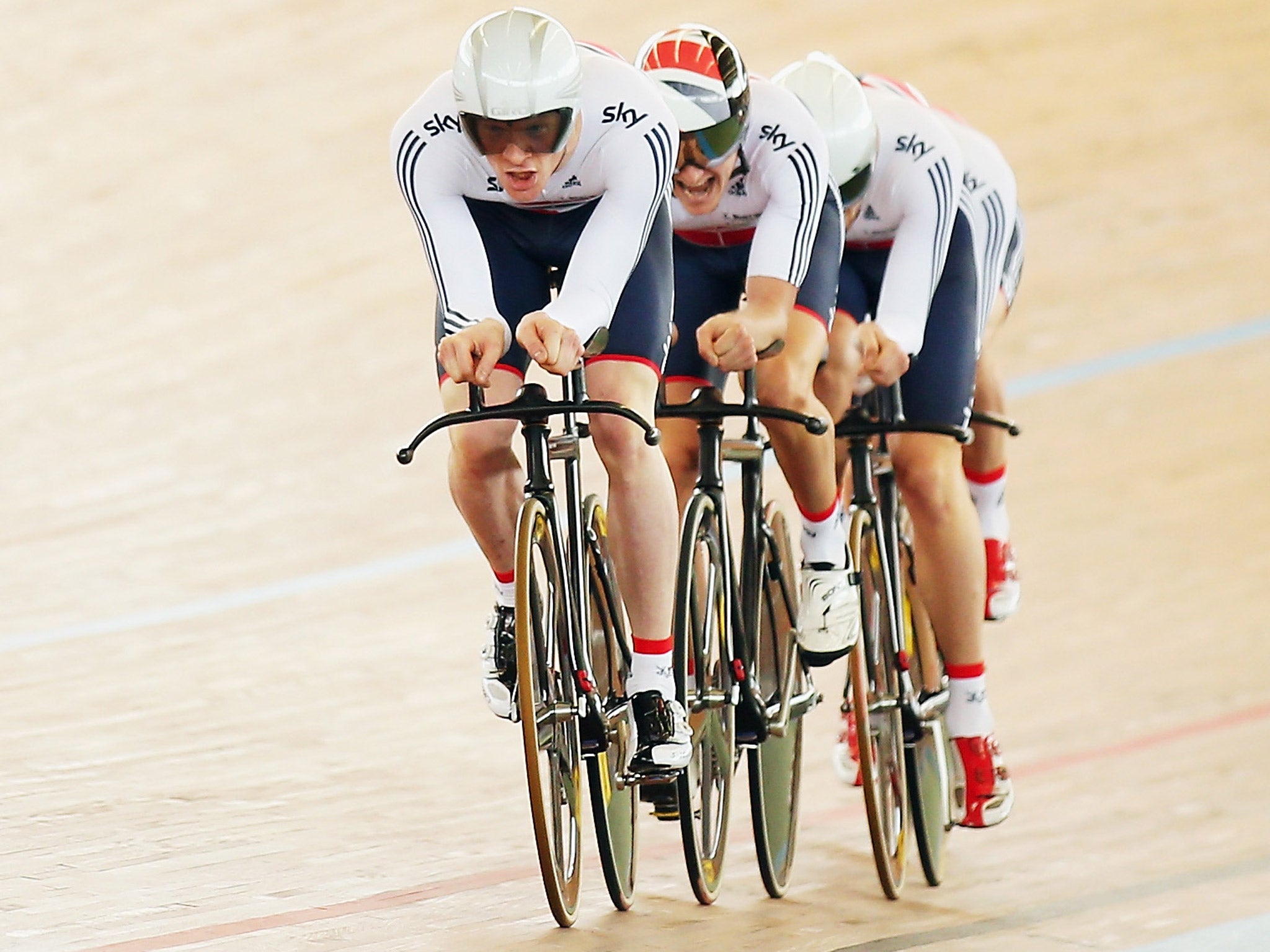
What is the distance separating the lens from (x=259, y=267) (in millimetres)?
6871

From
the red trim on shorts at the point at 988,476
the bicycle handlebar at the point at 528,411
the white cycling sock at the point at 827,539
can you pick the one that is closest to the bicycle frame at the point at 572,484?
the bicycle handlebar at the point at 528,411

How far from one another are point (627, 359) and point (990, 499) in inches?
64.7

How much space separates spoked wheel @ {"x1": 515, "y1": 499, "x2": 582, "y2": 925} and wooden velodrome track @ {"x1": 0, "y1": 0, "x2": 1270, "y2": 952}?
11 cm

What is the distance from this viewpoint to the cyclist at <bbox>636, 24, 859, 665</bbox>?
2838 mm

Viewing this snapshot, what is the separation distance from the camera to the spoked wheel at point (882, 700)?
127 inches

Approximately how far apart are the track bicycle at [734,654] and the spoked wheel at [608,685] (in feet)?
0.29

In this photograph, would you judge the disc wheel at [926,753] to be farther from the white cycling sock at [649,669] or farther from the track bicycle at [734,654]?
the white cycling sock at [649,669]

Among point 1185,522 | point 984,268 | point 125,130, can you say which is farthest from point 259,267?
point 984,268

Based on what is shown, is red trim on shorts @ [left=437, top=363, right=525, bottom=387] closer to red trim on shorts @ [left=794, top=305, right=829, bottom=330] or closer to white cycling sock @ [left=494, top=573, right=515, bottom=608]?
white cycling sock @ [left=494, top=573, right=515, bottom=608]

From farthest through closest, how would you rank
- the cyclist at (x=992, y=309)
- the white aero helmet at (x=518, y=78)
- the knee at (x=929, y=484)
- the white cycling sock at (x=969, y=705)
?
the cyclist at (x=992, y=309), the white cycling sock at (x=969, y=705), the knee at (x=929, y=484), the white aero helmet at (x=518, y=78)

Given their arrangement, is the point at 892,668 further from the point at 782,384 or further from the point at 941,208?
the point at 941,208

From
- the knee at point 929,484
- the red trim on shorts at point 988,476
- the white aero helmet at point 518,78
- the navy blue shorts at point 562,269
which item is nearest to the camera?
the white aero helmet at point 518,78

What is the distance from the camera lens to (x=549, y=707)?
255 centimetres

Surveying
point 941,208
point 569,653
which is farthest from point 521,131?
point 941,208
